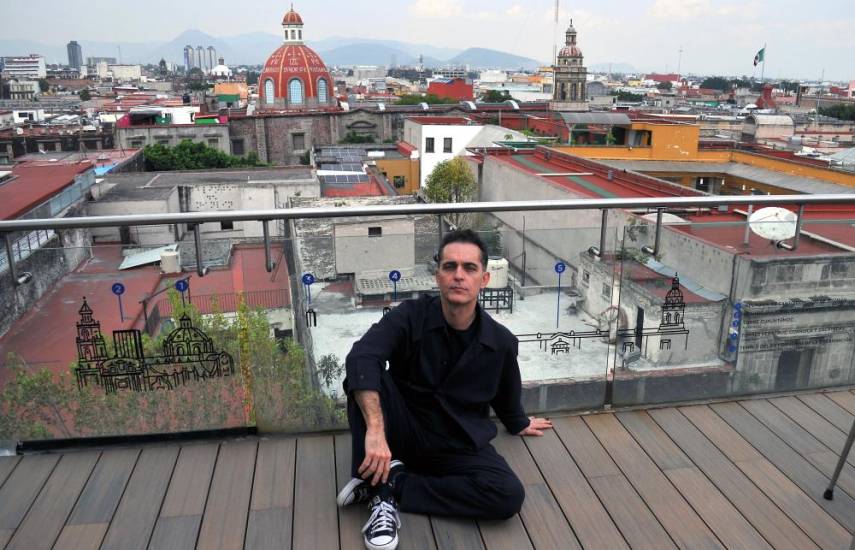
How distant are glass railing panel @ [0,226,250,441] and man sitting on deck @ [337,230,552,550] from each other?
0.65m

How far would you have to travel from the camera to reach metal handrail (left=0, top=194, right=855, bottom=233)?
2.18 meters

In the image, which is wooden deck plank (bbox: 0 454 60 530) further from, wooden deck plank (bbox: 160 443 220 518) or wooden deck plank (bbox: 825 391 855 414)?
wooden deck plank (bbox: 825 391 855 414)

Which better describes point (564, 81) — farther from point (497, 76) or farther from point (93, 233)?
point (497, 76)

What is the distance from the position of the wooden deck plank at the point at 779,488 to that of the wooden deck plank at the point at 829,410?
0.44 meters

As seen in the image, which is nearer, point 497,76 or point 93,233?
point 93,233

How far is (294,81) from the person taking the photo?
35719 millimetres

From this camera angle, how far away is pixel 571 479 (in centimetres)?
216

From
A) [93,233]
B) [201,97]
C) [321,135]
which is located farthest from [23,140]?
[93,233]

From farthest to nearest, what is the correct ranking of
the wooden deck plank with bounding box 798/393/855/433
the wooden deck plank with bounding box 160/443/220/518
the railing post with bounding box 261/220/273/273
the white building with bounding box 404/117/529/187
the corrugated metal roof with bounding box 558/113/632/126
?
the white building with bounding box 404/117/529/187, the corrugated metal roof with bounding box 558/113/632/126, the wooden deck plank with bounding box 798/393/855/433, the railing post with bounding box 261/220/273/273, the wooden deck plank with bounding box 160/443/220/518

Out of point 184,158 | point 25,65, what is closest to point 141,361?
point 184,158

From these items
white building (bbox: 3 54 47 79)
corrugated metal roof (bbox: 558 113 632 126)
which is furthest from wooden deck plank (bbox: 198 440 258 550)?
white building (bbox: 3 54 47 79)

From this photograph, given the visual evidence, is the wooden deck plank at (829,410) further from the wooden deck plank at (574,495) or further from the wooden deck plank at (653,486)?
the wooden deck plank at (574,495)

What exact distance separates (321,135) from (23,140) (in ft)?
46.3

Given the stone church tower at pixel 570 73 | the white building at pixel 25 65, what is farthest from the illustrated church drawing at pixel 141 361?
the white building at pixel 25 65
